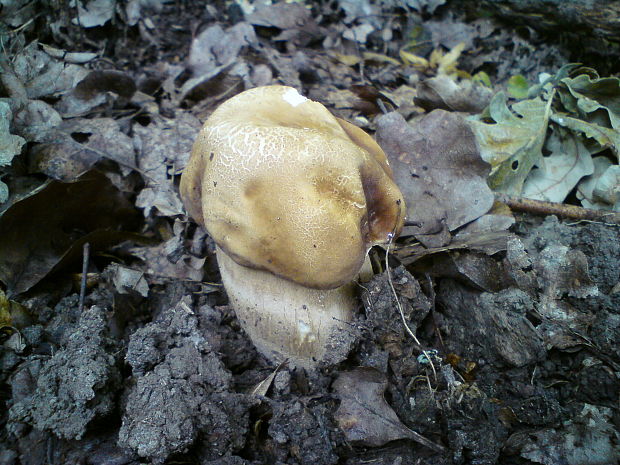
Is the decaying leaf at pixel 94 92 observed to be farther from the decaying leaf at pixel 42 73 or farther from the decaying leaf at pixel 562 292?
the decaying leaf at pixel 562 292

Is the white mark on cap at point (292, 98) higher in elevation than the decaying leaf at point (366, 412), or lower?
higher

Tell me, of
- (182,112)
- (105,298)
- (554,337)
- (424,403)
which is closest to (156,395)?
(105,298)

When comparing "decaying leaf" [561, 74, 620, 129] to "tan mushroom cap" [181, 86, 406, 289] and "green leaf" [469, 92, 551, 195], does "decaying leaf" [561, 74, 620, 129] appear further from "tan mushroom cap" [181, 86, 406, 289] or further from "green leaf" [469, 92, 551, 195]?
"tan mushroom cap" [181, 86, 406, 289]

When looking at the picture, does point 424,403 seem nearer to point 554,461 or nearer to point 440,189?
point 554,461

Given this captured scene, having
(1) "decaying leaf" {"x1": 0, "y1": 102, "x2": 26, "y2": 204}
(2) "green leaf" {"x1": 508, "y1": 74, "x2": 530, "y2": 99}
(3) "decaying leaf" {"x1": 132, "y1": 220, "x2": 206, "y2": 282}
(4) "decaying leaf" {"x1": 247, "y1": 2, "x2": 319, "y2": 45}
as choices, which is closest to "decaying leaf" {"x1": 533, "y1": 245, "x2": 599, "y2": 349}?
(3) "decaying leaf" {"x1": 132, "y1": 220, "x2": 206, "y2": 282}

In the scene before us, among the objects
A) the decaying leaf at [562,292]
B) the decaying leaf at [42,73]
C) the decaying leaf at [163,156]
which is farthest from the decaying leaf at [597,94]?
the decaying leaf at [42,73]

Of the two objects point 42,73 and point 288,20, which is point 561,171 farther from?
point 42,73

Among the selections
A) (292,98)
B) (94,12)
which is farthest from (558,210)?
(94,12)
